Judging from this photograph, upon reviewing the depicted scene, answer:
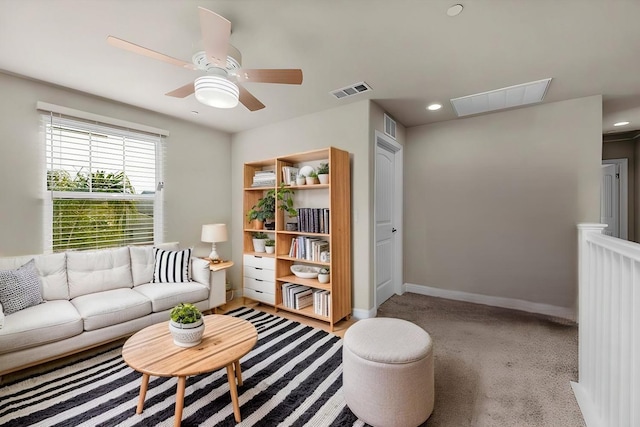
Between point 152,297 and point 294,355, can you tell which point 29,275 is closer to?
point 152,297

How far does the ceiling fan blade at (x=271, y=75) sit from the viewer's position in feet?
5.77

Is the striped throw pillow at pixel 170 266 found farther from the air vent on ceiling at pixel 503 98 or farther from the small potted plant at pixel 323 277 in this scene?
the air vent on ceiling at pixel 503 98

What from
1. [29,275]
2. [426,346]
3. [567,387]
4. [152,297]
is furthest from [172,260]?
[567,387]

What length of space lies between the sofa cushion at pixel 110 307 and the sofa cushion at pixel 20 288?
0.92ft

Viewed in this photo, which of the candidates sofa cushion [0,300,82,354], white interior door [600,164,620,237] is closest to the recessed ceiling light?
sofa cushion [0,300,82,354]

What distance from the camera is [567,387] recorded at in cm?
191

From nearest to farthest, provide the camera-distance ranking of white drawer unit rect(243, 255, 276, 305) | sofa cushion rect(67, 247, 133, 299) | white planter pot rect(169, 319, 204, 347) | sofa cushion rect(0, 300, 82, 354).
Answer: white planter pot rect(169, 319, 204, 347)
sofa cushion rect(0, 300, 82, 354)
sofa cushion rect(67, 247, 133, 299)
white drawer unit rect(243, 255, 276, 305)

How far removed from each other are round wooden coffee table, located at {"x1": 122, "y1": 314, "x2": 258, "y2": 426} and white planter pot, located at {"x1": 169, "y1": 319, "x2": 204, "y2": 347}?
0.03 meters

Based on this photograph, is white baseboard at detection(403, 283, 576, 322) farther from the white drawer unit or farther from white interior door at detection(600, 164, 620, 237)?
white interior door at detection(600, 164, 620, 237)

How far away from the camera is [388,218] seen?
12.7ft

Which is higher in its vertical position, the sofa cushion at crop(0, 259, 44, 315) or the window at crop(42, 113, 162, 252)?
the window at crop(42, 113, 162, 252)

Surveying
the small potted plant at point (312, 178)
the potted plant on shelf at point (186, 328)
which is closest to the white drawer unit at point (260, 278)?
the small potted plant at point (312, 178)

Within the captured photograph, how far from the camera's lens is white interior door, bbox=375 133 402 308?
3546 millimetres

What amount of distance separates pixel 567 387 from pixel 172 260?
3.68m
